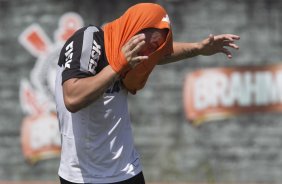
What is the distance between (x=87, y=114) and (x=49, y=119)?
5956mm

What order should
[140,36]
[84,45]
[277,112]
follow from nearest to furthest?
[140,36], [84,45], [277,112]

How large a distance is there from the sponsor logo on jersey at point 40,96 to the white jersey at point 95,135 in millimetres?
5770

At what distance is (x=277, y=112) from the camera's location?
29.6ft

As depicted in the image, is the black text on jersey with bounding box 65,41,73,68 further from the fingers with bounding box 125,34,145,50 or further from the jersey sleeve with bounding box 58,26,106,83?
the fingers with bounding box 125,34,145,50

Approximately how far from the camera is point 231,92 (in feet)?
29.9

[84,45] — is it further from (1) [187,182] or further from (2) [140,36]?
(1) [187,182]

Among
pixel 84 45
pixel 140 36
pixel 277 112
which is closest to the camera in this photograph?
pixel 140 36

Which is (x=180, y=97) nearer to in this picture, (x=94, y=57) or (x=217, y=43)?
(x=217, y=43)

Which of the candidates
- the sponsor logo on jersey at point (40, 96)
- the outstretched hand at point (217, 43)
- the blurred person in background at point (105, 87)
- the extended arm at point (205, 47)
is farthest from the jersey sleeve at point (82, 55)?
the sponsor logo on jersey at point (40, 96)

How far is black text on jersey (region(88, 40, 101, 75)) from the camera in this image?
332 centimetres

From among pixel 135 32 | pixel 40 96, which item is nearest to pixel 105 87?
pixel 135 32

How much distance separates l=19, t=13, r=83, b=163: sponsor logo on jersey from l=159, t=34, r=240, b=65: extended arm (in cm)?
543

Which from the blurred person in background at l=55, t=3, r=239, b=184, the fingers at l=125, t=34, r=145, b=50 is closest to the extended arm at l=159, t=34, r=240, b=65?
the blurred person in background at l=55, t=3, r=239, b=184

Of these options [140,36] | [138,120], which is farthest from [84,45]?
[138,120]
